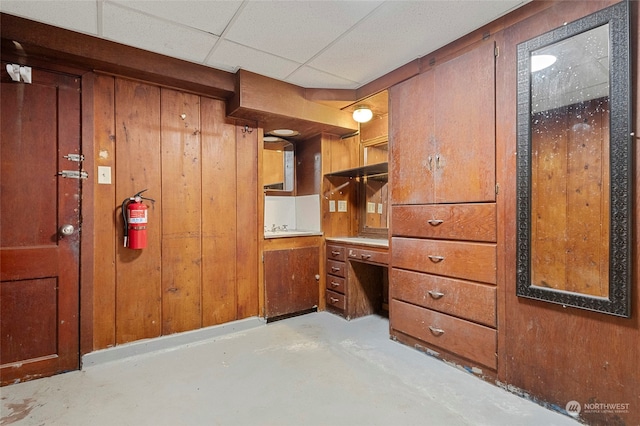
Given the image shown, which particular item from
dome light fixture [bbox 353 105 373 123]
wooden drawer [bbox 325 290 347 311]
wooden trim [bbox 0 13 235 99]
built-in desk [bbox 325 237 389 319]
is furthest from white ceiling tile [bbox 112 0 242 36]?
wooden drawer [bbox 325 290 347 311]

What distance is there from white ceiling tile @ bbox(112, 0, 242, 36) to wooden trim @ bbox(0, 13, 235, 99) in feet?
1.73

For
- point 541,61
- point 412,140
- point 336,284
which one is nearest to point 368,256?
point 336,284

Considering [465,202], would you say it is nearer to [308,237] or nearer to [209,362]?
[308,237]

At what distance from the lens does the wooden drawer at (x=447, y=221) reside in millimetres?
2039

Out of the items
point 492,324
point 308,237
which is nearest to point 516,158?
point 492,324

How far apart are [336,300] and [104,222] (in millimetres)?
2339

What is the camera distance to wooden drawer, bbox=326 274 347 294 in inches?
130

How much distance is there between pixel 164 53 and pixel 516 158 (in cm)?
270

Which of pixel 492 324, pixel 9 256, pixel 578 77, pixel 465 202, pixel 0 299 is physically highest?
pixel 578 77

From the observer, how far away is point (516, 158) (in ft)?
6.17

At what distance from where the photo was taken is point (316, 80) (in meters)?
2.90

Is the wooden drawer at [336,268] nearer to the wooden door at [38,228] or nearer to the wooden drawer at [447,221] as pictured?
the wooden drawer at [447,221]
